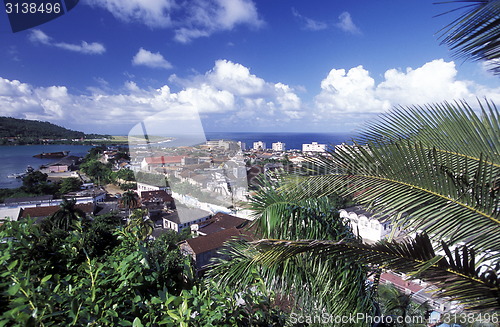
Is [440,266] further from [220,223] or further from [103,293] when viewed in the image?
[220,223]

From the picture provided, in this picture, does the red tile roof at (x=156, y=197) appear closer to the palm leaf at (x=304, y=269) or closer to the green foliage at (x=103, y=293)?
the palm leaf at (x=304, y=269)

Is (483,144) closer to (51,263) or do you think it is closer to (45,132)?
(51,263)

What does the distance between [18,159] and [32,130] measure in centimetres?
1712

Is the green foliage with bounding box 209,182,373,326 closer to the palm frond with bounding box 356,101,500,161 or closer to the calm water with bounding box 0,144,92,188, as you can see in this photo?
the palm frond with bounding box 356,101,500,161

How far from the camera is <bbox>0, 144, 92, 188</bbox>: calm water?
37138 mm

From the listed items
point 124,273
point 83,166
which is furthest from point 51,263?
point 83,166

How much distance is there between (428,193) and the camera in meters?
1.61

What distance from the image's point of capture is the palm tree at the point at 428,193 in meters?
1.36

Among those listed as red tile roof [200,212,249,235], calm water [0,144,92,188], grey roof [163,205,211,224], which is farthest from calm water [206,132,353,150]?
calm water [0,144,92,188]

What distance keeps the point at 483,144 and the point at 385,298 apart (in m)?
6.25

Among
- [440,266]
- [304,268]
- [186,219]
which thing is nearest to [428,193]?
[440,266]

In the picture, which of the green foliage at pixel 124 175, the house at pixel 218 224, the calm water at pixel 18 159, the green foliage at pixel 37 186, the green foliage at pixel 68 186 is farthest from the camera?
the calm water at pixel 18 159

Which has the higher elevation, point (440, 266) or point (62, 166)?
point (440, 266)

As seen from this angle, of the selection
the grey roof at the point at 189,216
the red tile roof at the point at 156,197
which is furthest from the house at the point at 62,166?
the grey roof at the point at 189,216
